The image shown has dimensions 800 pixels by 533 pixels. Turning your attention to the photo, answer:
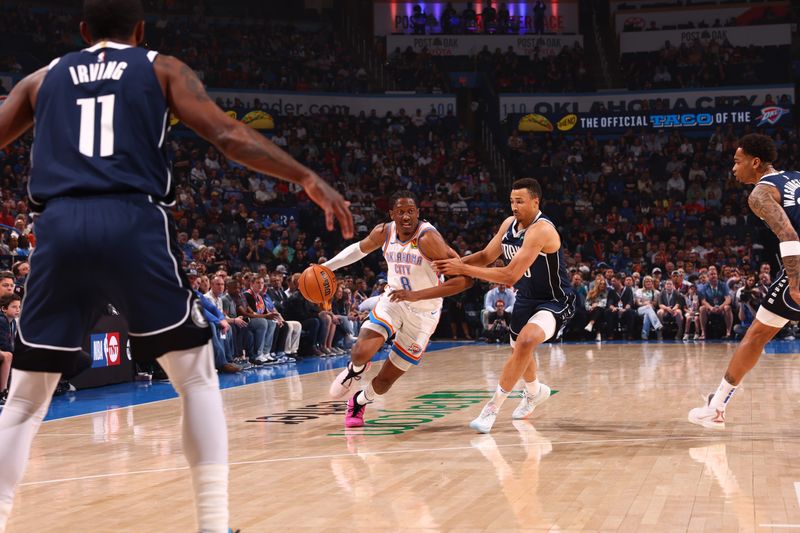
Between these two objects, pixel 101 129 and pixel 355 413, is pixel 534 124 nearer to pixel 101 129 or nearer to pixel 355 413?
pixel 355 413

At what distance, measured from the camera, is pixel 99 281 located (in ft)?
9.46

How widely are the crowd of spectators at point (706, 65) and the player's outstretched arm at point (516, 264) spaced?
22.5 meters

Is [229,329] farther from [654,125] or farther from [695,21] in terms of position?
[695,21]

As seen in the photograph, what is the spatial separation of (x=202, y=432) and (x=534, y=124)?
25.4 metres

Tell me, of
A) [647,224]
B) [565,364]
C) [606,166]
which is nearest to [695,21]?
[606,166]

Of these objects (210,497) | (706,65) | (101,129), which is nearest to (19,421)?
(210,497)

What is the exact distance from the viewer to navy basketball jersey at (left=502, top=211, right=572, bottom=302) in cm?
730

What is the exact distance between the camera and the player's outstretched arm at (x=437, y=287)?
271 inches

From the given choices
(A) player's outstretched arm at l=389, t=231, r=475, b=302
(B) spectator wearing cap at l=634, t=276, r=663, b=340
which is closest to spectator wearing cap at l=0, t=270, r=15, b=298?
(A) player's outstretched arm at l=389, t=231, r=475, b=302

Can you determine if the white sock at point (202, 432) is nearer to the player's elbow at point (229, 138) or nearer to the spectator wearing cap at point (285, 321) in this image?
the player's elbow at point (229, 138)

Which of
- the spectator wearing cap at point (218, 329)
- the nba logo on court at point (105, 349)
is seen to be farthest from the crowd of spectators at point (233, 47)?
the nba logo on court at point (105, 349)

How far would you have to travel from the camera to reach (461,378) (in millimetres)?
11664

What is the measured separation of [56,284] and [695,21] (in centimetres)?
3005

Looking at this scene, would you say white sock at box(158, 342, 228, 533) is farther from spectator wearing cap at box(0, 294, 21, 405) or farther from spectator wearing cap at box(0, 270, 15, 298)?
spectator wearing cap at box(0, 270, 15, 298)
